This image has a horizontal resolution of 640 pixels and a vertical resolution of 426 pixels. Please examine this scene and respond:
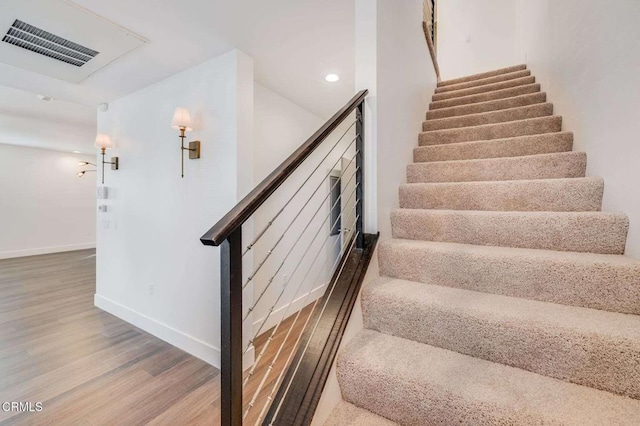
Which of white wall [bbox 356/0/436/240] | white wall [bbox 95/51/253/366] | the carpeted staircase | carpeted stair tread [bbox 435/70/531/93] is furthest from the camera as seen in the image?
carpeted stair tread [bbox 435/70/531/93]

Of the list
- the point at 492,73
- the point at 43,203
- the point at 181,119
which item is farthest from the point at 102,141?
the point at 43,203

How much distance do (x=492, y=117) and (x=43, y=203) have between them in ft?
28.4

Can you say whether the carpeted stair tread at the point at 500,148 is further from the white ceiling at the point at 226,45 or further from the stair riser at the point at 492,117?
the white ceiling at the point at 226,45

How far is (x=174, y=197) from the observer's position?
8.00 feet

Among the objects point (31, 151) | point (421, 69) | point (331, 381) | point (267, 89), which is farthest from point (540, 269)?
point (31, 151)

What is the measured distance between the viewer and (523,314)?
1045 millimetres

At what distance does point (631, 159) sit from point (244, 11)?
216cm

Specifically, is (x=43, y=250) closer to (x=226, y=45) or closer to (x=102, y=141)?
(x=102, y=141)

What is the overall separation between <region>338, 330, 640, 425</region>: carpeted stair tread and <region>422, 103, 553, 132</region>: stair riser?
7.28 feet

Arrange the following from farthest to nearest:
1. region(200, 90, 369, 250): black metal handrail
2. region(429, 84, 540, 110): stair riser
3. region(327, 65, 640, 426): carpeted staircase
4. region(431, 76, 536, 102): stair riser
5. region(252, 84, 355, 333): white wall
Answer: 1. region(431, 76, 536, 102): stair riser
2. region(429, 84, 540, 110): stair riser
3. region(252, 84, 355, 333): white wall
4. region(327, 65, 640, 426): carpeted staircase
5. region(200, 90, 369, 250): black metal handrail

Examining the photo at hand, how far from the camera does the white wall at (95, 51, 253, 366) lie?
2.11 meters

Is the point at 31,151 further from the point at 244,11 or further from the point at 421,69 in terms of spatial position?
the point at 421,69

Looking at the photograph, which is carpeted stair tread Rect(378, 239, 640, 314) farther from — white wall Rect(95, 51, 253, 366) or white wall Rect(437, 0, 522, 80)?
white wall Rect(437, 0, 522, 80)

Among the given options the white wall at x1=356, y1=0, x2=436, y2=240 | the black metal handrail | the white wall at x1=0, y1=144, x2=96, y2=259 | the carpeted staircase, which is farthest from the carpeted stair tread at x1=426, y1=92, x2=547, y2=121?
the white wall at x1=0, y1=144, x2=96, y2=259
